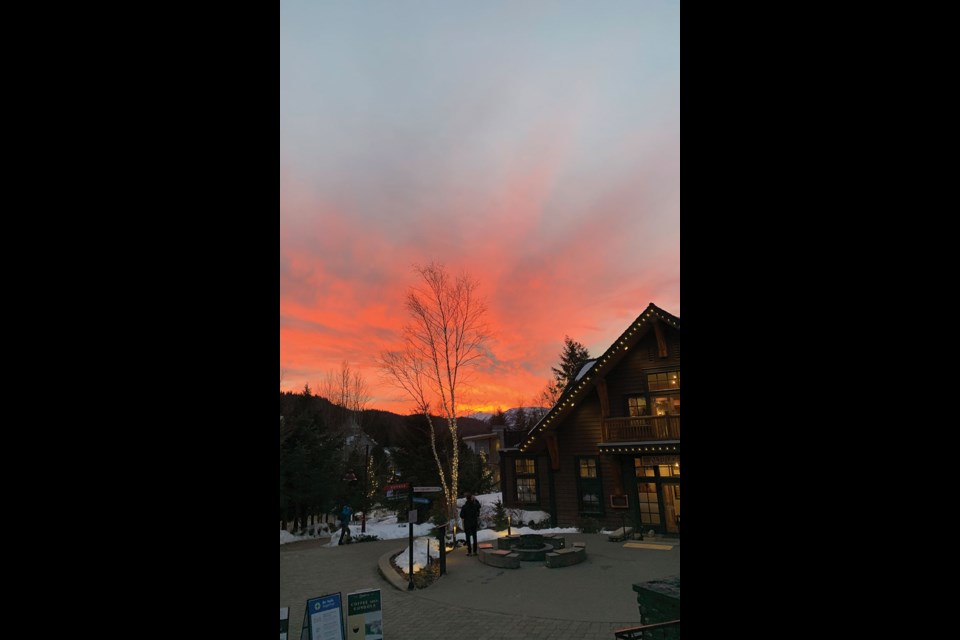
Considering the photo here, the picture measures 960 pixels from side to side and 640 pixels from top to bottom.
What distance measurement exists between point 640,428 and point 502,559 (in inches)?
284

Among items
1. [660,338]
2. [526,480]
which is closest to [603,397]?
[660,338]

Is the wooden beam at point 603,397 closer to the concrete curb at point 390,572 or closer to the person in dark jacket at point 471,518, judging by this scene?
the person in dark jacket at point 471,518

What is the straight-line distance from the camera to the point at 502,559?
11906 millimetres

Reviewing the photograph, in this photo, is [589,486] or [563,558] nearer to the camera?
[563,558]

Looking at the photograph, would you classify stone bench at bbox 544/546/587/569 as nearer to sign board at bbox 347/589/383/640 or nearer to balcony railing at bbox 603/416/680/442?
balcony railing at bbox 603/416/680/442

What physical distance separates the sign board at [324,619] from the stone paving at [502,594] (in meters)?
2.54

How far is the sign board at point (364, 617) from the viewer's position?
228 inches

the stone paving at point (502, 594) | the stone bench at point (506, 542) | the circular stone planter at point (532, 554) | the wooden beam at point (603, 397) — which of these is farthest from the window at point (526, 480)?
the circular stone planter at point (532, 554)

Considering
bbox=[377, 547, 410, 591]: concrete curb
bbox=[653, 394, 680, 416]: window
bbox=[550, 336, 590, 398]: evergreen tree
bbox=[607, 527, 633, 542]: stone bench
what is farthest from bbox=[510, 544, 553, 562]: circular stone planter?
bbox=[550, 336, 590, 398]: evergreen tree

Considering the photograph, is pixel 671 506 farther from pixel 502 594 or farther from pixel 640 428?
pixel 502 594

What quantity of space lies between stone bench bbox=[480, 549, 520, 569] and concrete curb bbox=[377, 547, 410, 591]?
2.22 metres
